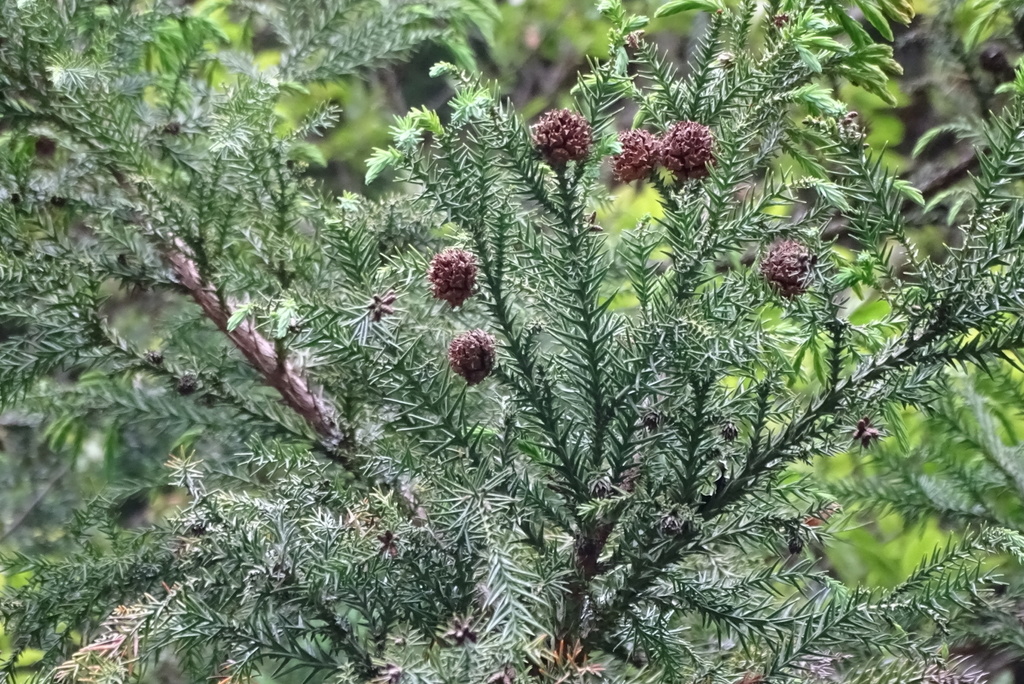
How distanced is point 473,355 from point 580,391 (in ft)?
0.27

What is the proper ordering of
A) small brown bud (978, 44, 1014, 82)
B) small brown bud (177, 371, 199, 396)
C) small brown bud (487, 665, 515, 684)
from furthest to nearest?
small brown bud (978, 44, 1014, 82), small brown bud (177, 371, 199, 396), small brown bud (487, 665, 515, 684)

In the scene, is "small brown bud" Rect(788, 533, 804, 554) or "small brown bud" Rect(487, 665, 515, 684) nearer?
"small brown bud" Rect(487, 665, 515, 684)

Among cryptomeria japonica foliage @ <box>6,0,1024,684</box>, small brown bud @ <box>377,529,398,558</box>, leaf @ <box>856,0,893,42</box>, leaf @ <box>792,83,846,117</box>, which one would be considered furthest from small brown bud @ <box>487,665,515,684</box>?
leaf @ <box>856,0,893,42</box>

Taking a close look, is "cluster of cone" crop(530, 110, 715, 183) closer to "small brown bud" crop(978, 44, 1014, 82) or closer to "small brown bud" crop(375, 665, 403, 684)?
"small brown bud" crop(375, 665, 403, 684)

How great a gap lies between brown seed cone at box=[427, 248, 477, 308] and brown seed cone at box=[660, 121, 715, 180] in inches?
5.2

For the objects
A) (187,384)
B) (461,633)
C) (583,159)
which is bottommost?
(187,384)

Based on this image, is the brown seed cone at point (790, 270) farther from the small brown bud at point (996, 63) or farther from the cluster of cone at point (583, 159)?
the small brown bud at point (996, 63)

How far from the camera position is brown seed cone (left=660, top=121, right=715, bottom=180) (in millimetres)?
463

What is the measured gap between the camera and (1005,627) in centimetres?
64

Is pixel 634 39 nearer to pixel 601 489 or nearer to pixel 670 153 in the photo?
pixel 670 153

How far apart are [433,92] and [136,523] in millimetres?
1351

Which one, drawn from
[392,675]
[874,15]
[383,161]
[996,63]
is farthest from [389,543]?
[996,63]

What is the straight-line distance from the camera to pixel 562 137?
0.42 meters

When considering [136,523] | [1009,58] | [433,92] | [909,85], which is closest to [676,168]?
[1009,58]
